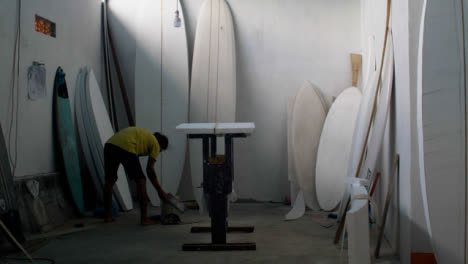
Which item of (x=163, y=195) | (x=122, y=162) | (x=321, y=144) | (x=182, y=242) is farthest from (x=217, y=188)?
(x=321, y=144)

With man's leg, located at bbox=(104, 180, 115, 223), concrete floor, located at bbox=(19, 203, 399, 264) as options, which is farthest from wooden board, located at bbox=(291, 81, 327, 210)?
man's leg, located at bbox=(104, 180, 115, 223)

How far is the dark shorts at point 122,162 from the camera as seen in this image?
3912mm

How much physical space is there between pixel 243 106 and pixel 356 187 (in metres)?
3.02

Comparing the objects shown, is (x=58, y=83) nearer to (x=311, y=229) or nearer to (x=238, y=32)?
(x=238, y=32)

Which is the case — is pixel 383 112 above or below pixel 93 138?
above

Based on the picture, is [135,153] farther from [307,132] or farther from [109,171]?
[307,132]

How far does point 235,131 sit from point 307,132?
6.14 ft

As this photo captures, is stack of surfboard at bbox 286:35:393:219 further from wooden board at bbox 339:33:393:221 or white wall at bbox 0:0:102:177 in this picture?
white wall at bbox 0:0:102:177

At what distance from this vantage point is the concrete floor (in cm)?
285

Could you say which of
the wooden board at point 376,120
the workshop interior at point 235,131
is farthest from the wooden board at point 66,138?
the wooden board at point 376,120

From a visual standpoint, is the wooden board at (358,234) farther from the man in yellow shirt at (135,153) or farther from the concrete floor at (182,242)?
the man in yellow shirt at (135,153)

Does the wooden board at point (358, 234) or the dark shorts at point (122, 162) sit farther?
the dark shorts at point (122, 162)

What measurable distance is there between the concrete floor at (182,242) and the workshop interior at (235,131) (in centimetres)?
2

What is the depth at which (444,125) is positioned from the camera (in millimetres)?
1687
